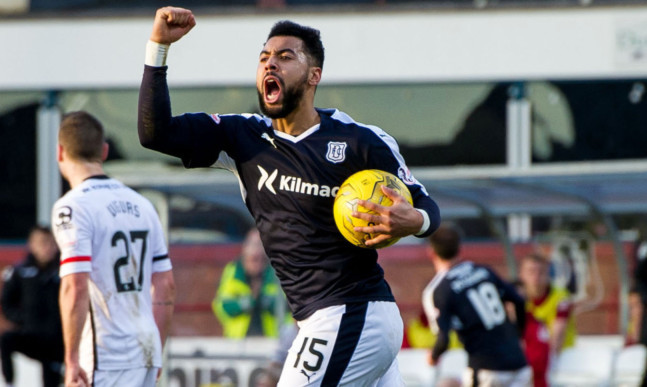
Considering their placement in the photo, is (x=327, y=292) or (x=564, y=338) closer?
(x=327, y=292)

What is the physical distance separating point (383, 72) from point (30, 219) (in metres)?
5.32

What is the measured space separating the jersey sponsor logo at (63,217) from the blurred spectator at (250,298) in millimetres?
4902

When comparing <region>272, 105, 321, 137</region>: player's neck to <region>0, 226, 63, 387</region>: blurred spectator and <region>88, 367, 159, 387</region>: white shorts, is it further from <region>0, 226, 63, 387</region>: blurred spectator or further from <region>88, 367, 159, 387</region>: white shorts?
<region>0, 226, 63, 387</region>: blurred spectator

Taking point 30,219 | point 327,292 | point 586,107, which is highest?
point 327,292

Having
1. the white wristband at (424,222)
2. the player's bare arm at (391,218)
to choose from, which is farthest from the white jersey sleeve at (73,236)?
the white wristband at (424,222)

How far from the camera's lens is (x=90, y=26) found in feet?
53.1

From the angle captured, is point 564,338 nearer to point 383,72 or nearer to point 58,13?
point 383,72

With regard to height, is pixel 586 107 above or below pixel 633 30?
below

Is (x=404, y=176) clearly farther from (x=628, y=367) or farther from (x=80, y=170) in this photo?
(x=628, y=367)

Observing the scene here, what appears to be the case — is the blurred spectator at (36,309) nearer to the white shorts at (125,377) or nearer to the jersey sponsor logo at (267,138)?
the white shorts at (125,377)

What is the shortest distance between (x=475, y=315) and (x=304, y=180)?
4.14 m

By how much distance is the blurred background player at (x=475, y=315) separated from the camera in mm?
8188

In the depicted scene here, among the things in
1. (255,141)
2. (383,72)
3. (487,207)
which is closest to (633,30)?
(383,72)

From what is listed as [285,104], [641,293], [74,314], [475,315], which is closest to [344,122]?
[285,104]
